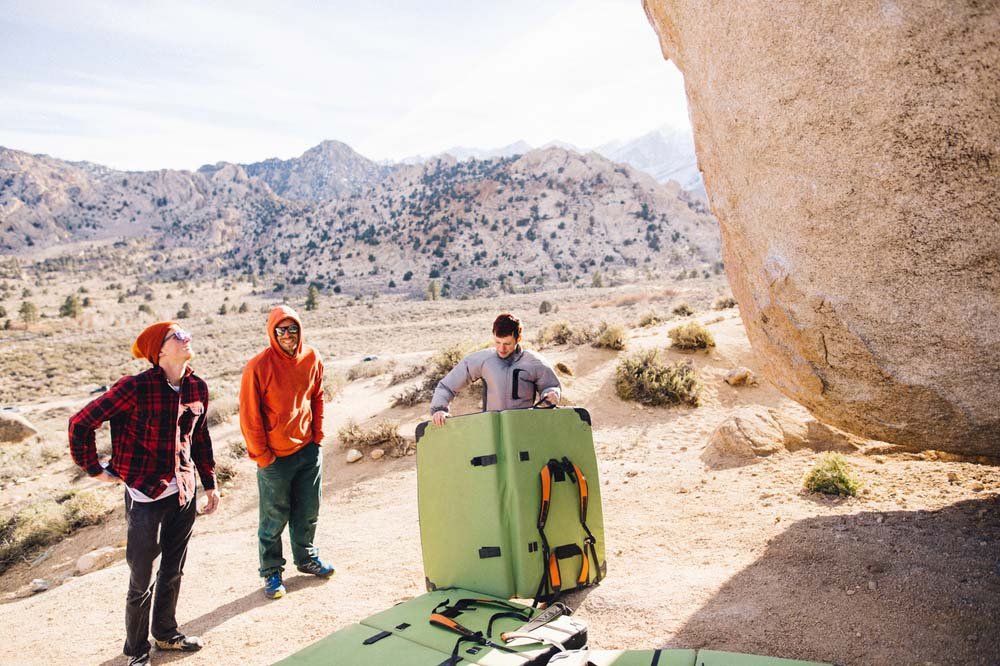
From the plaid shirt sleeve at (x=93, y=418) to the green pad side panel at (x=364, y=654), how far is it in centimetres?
186

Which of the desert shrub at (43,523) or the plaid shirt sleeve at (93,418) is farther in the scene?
the desert shrub at (43,523)

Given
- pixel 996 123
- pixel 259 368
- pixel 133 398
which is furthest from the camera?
pixel 259 368

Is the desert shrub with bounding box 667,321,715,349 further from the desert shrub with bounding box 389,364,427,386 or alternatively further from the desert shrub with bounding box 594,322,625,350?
the desert shrub with bounding box 389,364,427,386

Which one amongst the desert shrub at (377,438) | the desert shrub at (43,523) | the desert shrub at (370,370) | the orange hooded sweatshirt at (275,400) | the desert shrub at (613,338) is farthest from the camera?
the desert shrub at (370,370)

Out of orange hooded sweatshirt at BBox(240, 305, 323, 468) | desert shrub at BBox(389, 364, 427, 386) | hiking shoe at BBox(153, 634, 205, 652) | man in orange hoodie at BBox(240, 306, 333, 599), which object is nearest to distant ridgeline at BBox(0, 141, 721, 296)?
desert shrub at BBox(389, 364, 427, 386)

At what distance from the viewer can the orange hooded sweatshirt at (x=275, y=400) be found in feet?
15.5

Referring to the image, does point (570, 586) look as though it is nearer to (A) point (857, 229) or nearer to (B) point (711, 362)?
(A) point (857, 229)

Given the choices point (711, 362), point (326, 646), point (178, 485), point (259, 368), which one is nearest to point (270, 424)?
point (259, 368)

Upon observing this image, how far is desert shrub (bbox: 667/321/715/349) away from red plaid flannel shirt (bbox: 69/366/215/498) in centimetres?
997

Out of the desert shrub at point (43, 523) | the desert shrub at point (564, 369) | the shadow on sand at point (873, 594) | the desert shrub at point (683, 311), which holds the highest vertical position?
the desert shrub at point (683, 311)

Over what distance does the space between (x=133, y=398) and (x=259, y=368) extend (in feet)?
3.63

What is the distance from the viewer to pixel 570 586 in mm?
4059

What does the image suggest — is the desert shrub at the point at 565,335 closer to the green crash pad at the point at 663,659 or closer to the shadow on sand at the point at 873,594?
the shadow on sand at the point at 873,594

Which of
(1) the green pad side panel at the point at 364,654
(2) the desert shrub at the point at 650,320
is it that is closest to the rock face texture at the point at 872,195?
(1) the green pad side panel at the point at 364,654
